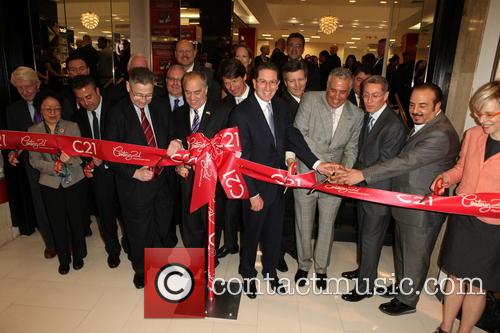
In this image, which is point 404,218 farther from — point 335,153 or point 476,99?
point 476,99

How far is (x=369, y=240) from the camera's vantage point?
275 cm

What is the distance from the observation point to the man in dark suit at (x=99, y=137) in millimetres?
2994

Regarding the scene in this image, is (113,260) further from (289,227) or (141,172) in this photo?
(289,227)

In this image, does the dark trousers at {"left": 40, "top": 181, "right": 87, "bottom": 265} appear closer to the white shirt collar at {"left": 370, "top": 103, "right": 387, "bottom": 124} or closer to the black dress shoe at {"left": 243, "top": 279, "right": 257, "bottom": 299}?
the black dress shoe at {"left": 243, "top": 279, "right": 257, "bottom": 299}

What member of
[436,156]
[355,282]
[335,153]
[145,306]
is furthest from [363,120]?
[145,306]

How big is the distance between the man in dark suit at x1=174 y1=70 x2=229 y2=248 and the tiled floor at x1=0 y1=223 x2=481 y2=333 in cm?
59

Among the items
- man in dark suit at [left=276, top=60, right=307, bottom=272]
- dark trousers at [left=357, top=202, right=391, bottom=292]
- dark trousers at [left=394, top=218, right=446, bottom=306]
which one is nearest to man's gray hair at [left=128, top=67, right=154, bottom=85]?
man in dark suit at [left=276, top=60, right=307, bottom=272]

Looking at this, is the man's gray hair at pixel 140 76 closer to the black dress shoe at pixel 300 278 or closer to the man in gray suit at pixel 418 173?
the man in gray suit at pixel 418 173

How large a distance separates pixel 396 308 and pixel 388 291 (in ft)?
0.80

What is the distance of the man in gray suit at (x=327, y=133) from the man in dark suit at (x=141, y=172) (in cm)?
105

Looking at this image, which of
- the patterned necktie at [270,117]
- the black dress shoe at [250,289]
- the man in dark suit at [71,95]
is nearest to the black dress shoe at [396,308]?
the black dress shoe at [250,289]

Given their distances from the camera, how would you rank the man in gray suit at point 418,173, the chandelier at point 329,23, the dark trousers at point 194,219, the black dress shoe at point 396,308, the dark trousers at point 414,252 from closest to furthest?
the man in gray suit at point 418,173 → the dark trousers at point 414,252 → the black dress shoe at point 396,308 → the dark trousers at point 194,219 → the chandelier at point 329,23

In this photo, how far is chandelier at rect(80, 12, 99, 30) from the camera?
239 inches

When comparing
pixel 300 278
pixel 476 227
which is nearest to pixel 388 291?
pixel 300 278
